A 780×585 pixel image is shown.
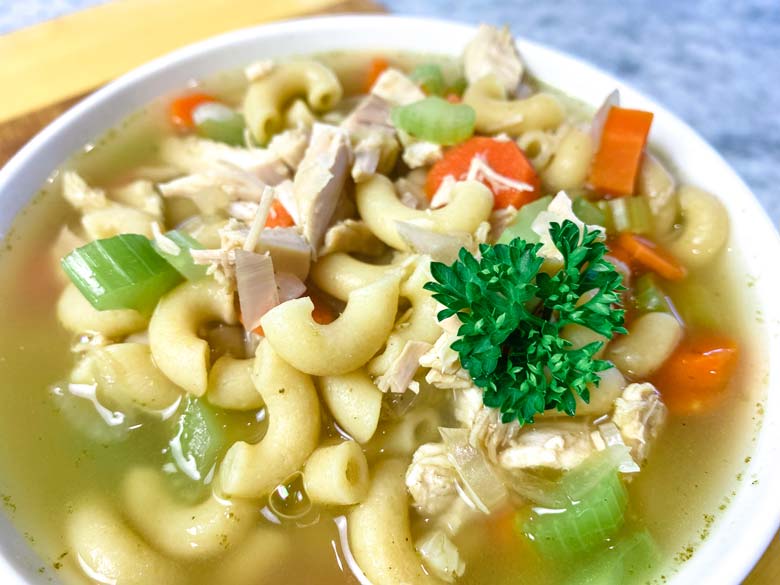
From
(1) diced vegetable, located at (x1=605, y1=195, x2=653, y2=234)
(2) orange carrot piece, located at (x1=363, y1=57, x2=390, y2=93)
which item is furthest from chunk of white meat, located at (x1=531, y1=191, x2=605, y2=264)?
(2) orange carrot piece, located at (x1=363, y1=57, x2=390, y2=93)

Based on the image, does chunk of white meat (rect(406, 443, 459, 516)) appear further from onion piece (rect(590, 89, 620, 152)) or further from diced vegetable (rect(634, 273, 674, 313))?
onion piece (rect(590, 89, 620, 152))

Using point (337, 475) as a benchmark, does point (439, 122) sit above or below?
above

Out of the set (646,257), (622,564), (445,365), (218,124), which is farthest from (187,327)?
(646,257)

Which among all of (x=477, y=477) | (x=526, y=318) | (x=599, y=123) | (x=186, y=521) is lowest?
(x=186, y=521)

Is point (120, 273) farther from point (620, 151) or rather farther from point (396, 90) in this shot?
point (620, 151)

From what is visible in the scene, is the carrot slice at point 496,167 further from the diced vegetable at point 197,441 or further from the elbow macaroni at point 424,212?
the diced vegetable at point 197,441

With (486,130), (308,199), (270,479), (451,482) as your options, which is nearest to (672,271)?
(486,130)

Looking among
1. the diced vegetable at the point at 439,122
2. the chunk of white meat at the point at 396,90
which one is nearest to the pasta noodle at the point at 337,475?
the diced vegetable at the point at 439,122
